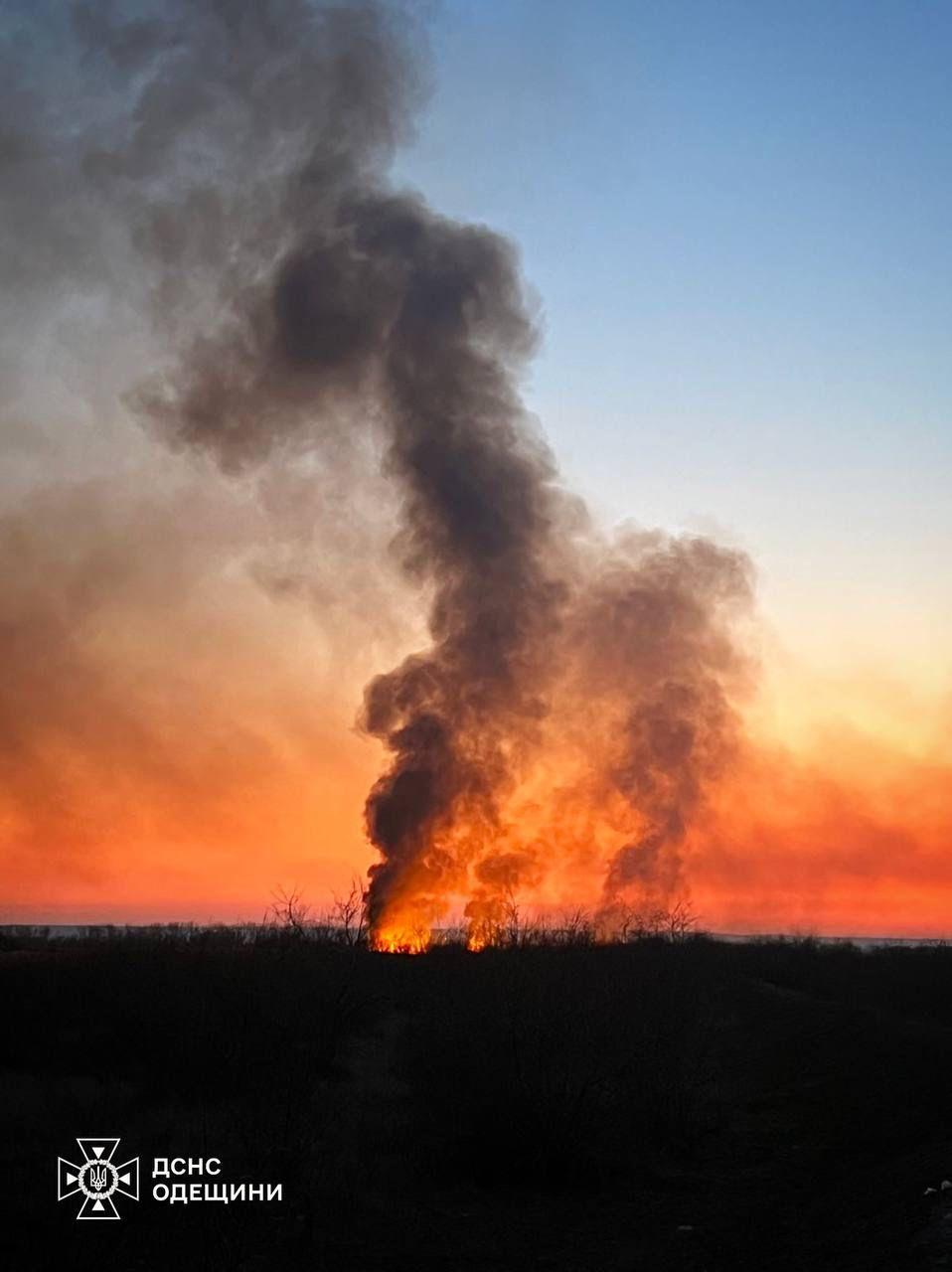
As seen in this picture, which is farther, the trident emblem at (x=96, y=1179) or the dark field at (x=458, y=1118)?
the dark field at (x=458, y=1118)

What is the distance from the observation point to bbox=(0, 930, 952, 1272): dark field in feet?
36.8

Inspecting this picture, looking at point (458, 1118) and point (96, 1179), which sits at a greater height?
point (458, 1118)

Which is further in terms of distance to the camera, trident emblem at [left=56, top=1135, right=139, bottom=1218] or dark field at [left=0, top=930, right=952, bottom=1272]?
dark field at [left=0, top=930, right=952, bottom=1272]

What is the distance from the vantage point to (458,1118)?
15.6 metres

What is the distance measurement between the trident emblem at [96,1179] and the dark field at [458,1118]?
165 mm

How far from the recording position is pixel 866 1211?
40.9ft

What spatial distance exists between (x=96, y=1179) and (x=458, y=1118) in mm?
6175

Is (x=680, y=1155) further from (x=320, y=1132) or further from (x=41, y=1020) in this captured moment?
(x=41, y=1020)

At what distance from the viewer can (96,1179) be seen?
35.5 feet

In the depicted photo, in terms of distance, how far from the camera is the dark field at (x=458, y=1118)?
11.2 metres

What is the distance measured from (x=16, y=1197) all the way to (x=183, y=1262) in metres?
1.86

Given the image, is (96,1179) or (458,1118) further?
(458,1118)

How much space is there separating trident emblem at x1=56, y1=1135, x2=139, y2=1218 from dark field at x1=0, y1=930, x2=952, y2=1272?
0.54 feet

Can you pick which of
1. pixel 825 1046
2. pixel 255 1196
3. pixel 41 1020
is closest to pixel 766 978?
pixel 825 1046
